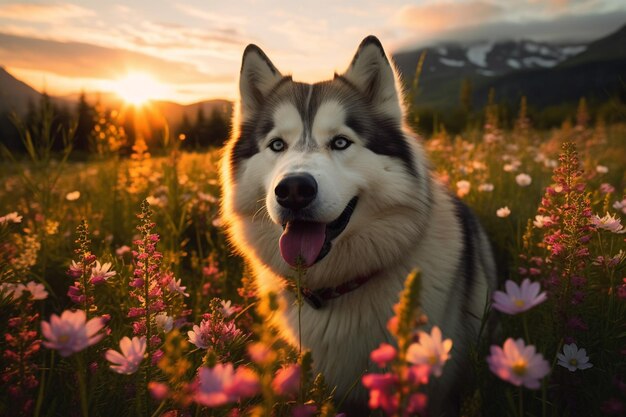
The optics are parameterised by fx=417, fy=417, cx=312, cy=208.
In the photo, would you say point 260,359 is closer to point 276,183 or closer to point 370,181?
point 276,183

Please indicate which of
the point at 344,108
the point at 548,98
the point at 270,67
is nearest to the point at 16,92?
the point at 270,67

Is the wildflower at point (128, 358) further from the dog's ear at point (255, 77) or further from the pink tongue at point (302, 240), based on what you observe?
the dog's ear at point (255, 77)

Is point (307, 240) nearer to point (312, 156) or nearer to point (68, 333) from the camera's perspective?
point (312, 156)

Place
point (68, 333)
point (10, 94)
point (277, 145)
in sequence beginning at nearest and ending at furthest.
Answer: point (68, 333)
point (277, 145)
point (10, 94)

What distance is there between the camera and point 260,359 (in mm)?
758

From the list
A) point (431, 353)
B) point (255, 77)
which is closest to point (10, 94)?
point (255, 77)

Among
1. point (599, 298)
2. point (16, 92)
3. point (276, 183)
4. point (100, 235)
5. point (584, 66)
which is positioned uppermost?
point (584, 66)

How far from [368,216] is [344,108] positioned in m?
0.78

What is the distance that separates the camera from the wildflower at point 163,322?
1526 mm

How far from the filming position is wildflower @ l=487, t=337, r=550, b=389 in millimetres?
815

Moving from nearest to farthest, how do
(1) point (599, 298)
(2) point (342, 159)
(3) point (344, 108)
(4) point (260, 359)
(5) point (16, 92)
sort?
(4) point (260, 359)
(1) point (599, 298)
(2) point (342, 159)
(3) point (344, 108)
(5) point (16, 92)

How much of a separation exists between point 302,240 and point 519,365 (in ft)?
5.13

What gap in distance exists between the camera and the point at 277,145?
2820mm

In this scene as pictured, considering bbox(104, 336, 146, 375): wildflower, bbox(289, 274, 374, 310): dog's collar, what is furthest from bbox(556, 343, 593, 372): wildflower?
bbox(104, 336, 146, 375): wildflower
